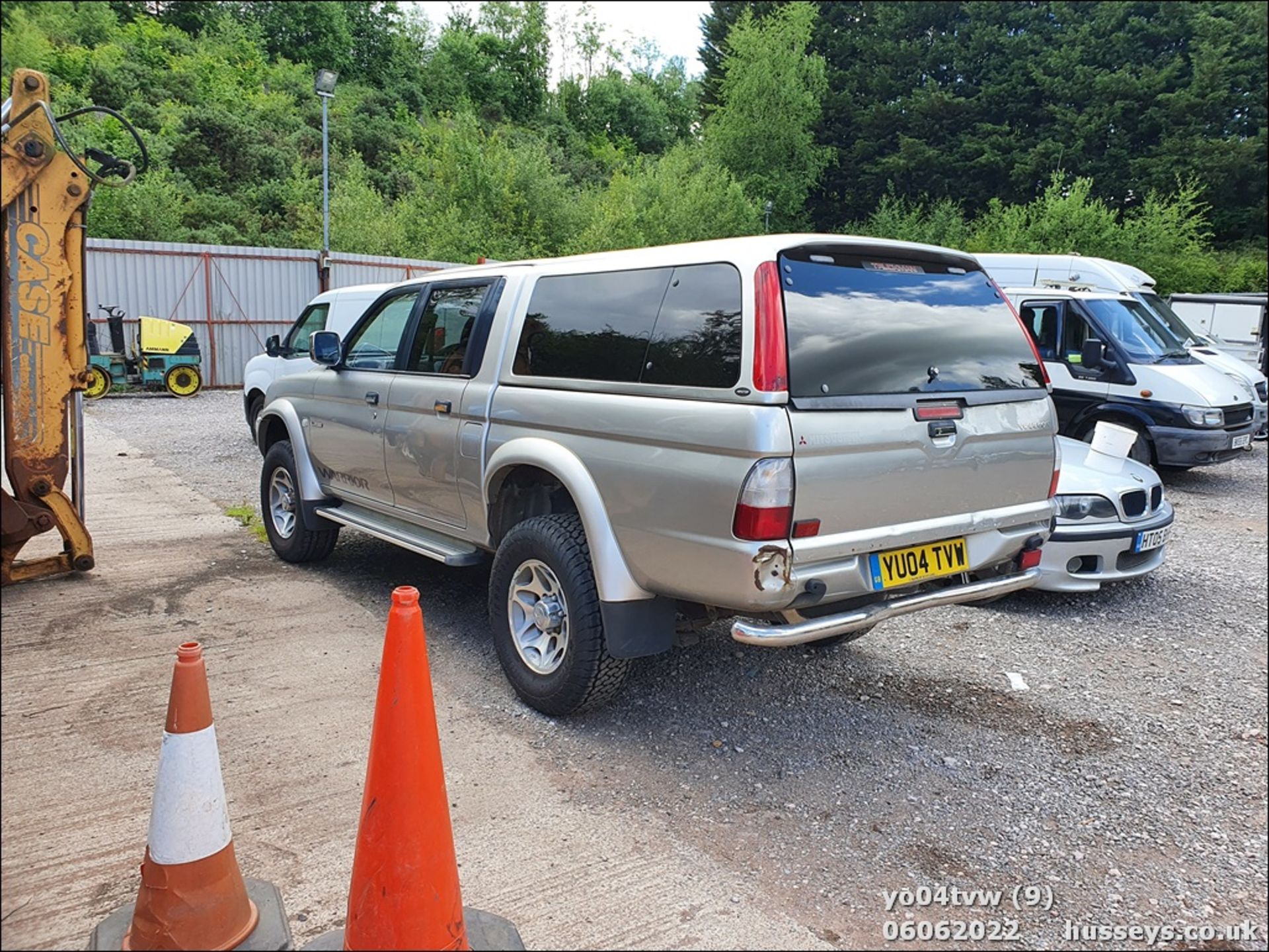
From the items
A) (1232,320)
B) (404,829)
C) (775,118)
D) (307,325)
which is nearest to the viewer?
(404,829)

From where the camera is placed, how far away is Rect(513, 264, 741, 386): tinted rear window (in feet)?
10.6

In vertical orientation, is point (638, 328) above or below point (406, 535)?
above

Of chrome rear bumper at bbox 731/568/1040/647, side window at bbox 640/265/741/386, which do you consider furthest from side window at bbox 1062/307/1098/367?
side window at bbox 640/265/741/386

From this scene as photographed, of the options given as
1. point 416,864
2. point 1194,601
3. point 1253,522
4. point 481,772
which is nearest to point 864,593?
point 481,772

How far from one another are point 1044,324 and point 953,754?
328 inches

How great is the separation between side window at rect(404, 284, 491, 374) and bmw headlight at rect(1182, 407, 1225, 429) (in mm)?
8404

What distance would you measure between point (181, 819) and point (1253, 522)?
9754mm

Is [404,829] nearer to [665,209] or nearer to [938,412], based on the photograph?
[938,412]

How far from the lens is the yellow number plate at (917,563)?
3.24 m

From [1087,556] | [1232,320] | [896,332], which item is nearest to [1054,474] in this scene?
[896,332]

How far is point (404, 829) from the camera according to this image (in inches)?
81.7

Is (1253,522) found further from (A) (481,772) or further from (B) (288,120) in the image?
(B) (288,120)

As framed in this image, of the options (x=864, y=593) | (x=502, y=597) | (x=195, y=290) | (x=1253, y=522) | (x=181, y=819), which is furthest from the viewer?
(x=195, y=290)

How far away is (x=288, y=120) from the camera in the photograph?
16.4 metres
